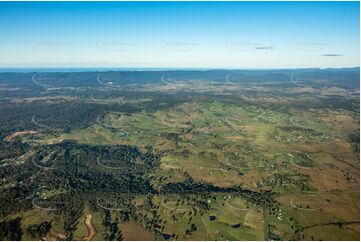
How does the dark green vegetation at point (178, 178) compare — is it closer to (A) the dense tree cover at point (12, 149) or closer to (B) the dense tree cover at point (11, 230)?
(B) the dense tree cover at point (11, 230)

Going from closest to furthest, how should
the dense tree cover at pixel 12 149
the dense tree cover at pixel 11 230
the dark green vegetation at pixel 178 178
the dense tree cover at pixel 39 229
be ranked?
the dense tree cover at pixel 11 230, the dense tree cover at pixel 39 229, the dark green vegetation at pixel 178 178, the dense tree cover at pixel 12 149

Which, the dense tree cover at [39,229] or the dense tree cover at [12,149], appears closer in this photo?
the dense tree cover at [39,229]

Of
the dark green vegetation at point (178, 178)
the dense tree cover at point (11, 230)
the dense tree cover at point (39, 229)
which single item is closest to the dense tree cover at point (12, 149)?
the dark green vegetation at point (178, 178)

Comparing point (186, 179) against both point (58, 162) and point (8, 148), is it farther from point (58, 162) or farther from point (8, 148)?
point (8, 148)

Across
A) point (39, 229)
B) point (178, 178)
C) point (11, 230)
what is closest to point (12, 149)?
point (11, 230)

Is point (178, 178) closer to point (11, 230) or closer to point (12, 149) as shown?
point (11, 230)

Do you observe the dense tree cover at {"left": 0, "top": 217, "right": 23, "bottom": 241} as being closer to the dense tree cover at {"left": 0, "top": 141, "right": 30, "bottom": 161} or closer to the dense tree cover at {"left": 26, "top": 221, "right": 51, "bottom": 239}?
the dense tree cover at {"left": 26, "top": 221, "right": 51, "bottom": 239}

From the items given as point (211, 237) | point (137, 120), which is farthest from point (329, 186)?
point (137, 120)

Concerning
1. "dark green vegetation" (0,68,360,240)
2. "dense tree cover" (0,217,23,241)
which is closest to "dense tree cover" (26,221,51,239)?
"dark green vegetation" (0,68,360,240)

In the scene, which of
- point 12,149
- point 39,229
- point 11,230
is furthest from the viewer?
point 12,149
